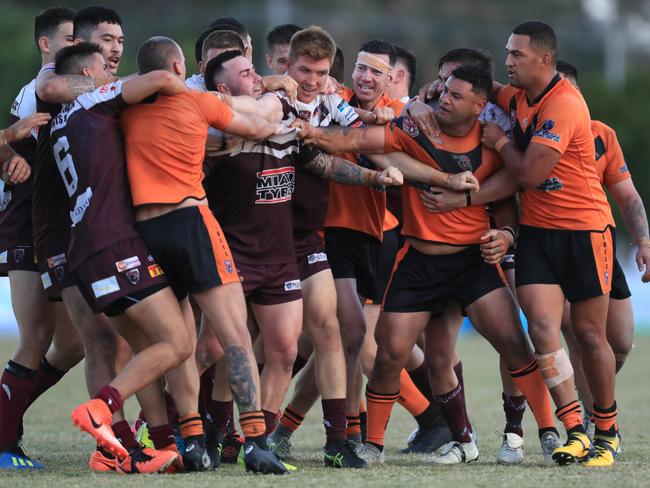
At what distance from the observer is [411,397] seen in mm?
9289

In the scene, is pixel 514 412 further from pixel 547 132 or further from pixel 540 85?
pixel 540 85

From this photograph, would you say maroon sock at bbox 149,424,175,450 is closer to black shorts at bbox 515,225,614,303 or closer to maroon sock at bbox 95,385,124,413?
maroon sock at bbox 95,385,124,413

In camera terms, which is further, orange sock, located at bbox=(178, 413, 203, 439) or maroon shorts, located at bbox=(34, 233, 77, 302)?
maroon shorts, located at bbox=(34, 233, 77, 302)

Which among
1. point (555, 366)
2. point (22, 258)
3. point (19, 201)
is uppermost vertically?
point (19, 201)

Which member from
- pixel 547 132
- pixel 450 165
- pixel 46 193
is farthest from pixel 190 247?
pixel 547 132

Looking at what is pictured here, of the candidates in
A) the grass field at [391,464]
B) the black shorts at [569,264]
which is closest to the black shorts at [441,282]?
the black shorts at [569,264]

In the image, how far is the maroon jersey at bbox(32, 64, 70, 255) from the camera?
7938 mm

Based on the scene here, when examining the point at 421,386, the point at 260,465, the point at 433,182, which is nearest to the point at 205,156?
the point at 433,182

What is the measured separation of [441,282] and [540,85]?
1475mm

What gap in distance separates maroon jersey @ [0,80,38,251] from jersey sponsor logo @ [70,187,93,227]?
1.05 meters

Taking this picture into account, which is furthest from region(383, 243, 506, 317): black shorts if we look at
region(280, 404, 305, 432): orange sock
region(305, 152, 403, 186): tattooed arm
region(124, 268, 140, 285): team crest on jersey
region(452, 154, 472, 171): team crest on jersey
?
region(124, 268, 140, 285): team crest on jersey

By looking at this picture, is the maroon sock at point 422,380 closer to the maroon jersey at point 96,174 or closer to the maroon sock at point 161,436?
the maroon sock at point 161,436

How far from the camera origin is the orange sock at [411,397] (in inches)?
364

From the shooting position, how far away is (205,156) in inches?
307
